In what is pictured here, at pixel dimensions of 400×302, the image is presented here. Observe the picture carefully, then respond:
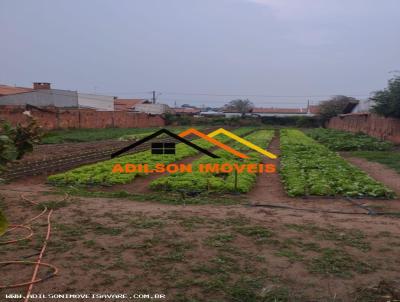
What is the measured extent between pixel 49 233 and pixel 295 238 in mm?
3898

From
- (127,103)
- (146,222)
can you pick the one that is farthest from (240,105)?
(146,222)

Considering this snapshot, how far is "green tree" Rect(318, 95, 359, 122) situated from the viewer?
5372 centimetres

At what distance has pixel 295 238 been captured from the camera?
6449 mm

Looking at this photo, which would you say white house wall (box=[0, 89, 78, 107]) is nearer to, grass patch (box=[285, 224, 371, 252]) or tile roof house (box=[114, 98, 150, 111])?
tile roof house (box=[114, 98, 150, 111])

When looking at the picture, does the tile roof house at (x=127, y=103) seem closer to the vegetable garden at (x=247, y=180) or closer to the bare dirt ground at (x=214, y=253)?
the vegetable garden at (x=247, y=180)

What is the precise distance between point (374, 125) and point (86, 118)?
934 inches

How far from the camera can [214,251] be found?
580 cm

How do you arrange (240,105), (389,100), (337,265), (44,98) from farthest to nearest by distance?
(240,105), (44,98), (389,100), (337,265)

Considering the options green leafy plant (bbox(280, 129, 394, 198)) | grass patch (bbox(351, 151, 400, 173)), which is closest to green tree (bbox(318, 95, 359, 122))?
grass patch (bbox(351, 151, 400, 173))

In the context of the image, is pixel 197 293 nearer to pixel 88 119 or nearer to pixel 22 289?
pixel 22 289

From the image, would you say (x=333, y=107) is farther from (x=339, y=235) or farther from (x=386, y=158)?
(x=339, y=235)

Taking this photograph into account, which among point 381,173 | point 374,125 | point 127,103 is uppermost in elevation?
point 127,103

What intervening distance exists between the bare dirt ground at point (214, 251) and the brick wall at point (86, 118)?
16.7 m

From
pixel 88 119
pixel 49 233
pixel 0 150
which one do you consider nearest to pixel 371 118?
pixel 88 119
